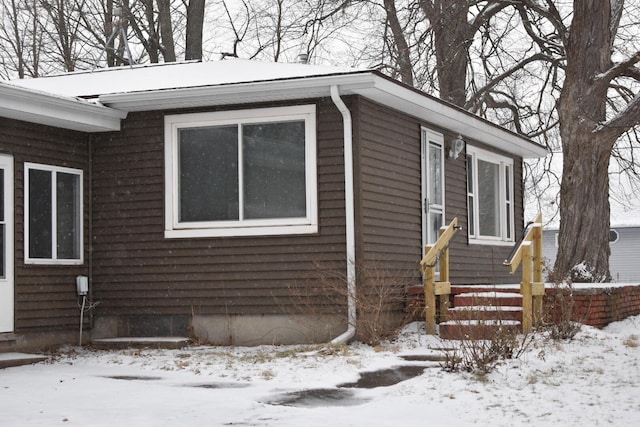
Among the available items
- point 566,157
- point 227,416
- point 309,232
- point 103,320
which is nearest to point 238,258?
point 309,232

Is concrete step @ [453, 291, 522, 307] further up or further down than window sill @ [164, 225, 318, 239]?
further down

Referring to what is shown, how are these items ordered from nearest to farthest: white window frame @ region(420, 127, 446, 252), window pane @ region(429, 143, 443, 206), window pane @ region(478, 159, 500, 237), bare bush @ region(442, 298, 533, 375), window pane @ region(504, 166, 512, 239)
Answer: bare bush @ region(442, 298, 533, 375) → white window frame @ region(420, 127, 446, 252) → window pane @ region(429, 143, 443, 206) → window pane @ region(478, 159, 500, 237) → window pane @ region(504, 166, 512, 239)

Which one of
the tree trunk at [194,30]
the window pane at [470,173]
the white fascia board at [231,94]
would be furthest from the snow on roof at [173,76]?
the tree trunk at [194,30]

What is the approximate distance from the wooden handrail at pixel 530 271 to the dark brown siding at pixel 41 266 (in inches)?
218

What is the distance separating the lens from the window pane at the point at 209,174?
11.9m

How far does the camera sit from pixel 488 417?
266 inches

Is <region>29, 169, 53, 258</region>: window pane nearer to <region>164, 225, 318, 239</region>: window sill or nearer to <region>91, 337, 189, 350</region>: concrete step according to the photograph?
<region>91, 337, 189, 350</region>: concrete step

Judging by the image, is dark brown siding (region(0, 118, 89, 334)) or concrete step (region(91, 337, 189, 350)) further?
concrete step (region(91, 337, 189, 350))

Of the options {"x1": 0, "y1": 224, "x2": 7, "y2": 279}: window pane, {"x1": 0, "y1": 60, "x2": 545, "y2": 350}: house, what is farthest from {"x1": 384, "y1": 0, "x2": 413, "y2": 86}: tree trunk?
{"x1": 0, "y1": 224, "x2": 7, "y2": 279}: window pane

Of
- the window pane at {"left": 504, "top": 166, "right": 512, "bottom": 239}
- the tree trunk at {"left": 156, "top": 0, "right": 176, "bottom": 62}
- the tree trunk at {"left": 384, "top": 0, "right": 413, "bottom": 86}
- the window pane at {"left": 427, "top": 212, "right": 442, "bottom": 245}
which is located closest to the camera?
the window pane at {"left": 427, "top": 212, "right": 442, "bottom": 245}

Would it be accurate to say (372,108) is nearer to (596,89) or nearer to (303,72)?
(303,72)

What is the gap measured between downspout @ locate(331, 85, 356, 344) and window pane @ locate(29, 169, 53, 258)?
3.81 m

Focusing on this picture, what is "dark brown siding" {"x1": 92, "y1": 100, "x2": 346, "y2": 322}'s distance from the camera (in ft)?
37.5

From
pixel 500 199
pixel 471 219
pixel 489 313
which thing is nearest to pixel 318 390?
pixel 489 313
